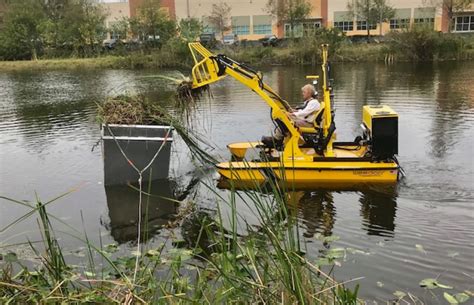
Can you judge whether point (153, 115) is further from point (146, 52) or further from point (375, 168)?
point (146, 52)

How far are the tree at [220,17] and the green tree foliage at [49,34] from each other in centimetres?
1120

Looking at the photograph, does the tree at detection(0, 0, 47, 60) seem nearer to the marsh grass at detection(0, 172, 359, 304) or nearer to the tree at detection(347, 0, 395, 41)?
the tree at detection(347, 0, 395, 41)

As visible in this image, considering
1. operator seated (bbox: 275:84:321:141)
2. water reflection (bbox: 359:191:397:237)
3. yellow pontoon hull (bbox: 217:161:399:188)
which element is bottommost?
water reflection (bbox: 359:191:397:237)

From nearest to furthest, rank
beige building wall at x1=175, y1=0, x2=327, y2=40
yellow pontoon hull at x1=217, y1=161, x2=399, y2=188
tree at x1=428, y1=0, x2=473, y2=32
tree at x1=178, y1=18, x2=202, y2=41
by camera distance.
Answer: yellow pontoon hull at x1=217, y1=161, x2=399, y2=188 → tree at x1=178, y1=18, x2=202, y2=41 → tree at x1=428, y1=0, x2=473, y2=32 → beige building wall at x1=175, y1=0, x2=327, y2=40

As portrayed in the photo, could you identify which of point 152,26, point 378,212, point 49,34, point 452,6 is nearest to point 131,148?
point 378,212

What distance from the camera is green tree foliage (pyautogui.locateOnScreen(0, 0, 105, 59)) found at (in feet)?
139

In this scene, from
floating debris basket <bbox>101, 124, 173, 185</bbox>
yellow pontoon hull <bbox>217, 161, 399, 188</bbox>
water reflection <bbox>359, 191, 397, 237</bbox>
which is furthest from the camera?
yellow pontoon hull <bbox>217, 161, 399, 188</bbox>

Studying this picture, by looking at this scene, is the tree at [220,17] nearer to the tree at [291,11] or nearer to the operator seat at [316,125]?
the tree at [291,11]

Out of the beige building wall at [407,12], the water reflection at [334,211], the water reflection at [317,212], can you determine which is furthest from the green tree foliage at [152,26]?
the water reflection at [334,211]

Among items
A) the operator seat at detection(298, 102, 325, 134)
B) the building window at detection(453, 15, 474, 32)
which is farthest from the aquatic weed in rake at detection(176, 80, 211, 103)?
the building window at detection(453, 15, 474, 32)

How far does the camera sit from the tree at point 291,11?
150ft

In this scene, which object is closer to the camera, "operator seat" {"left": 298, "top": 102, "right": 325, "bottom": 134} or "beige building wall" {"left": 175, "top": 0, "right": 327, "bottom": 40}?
"operator seat" {"left": 298, "top": 102, "right": 325, "bottom": 134}

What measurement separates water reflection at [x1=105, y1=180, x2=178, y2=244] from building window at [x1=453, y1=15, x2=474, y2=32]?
47.9m

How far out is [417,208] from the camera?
22.2ft
